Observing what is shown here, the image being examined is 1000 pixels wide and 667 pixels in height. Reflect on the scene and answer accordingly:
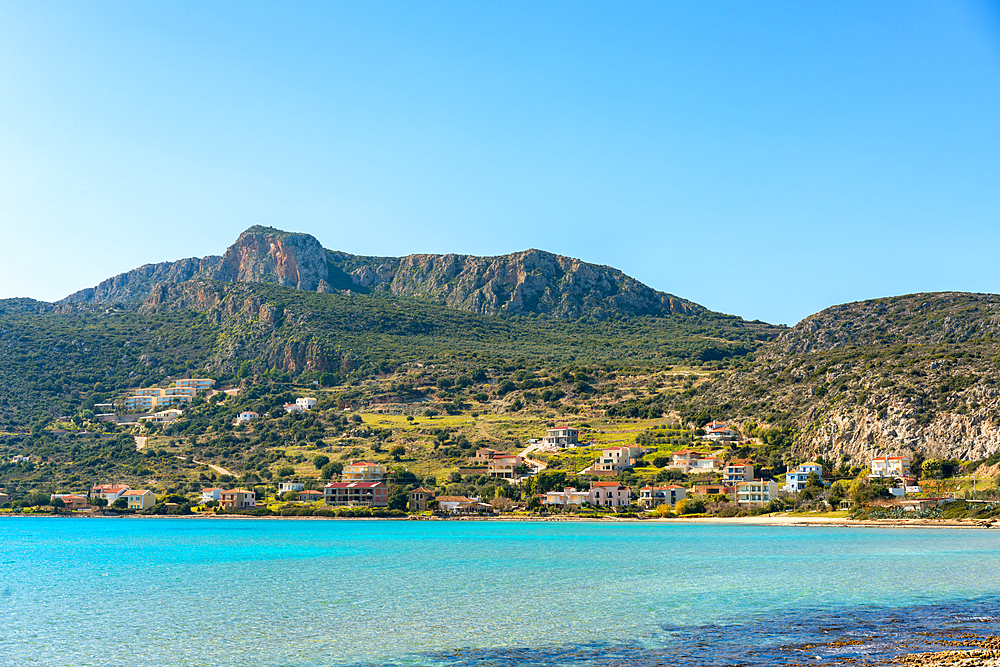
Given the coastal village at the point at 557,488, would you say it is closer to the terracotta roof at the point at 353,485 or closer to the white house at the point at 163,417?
the terracotta roof at the point at 353,485

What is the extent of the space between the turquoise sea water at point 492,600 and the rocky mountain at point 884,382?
27643 mm

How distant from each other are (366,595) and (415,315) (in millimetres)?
152975

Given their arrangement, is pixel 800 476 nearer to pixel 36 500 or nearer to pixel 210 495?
pixel 210 495

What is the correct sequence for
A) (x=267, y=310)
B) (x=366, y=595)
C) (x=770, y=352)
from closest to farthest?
(x=366, y=595), (x=770, y=352), (x=267, y=310)

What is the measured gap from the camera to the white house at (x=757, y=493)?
8281 cm

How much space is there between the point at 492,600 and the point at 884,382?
2938 inches

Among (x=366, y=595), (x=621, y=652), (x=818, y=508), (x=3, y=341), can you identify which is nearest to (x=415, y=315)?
(x=3, y=341)

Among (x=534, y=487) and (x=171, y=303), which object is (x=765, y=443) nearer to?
(x=534, y=487)

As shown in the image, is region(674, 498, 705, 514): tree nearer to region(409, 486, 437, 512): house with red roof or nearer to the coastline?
the coastline

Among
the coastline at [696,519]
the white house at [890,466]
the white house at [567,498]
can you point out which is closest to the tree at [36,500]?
the coastline at [696,519]

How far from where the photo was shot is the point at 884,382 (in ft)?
303

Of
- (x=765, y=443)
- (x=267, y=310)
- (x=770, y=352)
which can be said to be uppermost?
(x=267, y=310)

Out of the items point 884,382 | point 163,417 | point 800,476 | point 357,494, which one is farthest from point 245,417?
point 884,382

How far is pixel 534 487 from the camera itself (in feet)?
309
